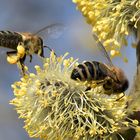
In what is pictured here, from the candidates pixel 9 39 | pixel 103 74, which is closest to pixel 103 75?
pixel 103 74

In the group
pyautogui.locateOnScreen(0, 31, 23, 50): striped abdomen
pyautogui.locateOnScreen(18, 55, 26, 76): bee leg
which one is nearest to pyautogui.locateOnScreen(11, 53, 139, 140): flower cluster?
pyautogui.locateOnScreen(18, 55, 26, 76): bee leg

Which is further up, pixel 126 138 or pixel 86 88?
pixel 86 88

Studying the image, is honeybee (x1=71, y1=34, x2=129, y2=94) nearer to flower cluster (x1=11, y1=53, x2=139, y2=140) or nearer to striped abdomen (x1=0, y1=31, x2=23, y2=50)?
flower cluster (x1=11, y1=53, x2=139, y2=140)

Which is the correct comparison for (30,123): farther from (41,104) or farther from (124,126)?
(124,126)

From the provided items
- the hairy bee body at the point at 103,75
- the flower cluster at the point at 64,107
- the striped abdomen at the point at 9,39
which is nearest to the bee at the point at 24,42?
the striped abdomen at the point at 9,39

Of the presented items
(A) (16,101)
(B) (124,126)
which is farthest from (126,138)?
(A) (16,101)

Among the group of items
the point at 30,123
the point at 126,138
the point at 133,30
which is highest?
the point at 133,30

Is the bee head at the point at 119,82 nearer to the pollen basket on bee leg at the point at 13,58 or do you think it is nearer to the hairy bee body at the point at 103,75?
the hairy bee body at the point at 103,75
